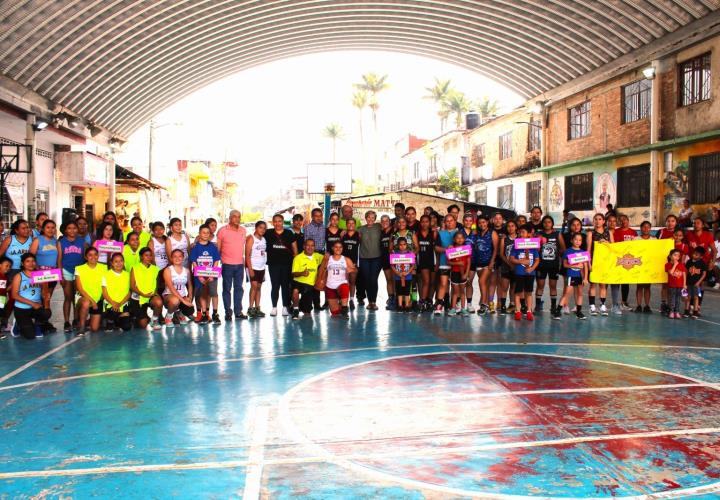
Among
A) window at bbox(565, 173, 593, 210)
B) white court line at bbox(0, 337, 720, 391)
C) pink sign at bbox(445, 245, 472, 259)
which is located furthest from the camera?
window at bbox(565, 173, 593, 210)

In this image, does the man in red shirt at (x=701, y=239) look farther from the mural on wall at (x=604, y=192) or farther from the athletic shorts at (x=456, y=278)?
the mural on wall at (x=604, y=192)

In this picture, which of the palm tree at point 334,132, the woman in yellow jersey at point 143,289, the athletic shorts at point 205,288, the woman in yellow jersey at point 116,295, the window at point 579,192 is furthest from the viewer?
the palm tree at point 334,132

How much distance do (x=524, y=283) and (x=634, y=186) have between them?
12.7m

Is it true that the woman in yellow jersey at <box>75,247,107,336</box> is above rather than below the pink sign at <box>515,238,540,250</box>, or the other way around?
below

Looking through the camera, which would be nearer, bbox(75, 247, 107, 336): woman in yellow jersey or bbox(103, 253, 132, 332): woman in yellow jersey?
bbox(75, 247, 107, 336): woman in yellow jersey

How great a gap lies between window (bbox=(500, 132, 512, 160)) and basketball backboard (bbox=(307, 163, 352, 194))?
26.5 feet

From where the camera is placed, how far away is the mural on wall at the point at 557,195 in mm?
27734

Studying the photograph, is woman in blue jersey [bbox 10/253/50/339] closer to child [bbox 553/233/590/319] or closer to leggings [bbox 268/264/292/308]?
leggings [bbox 268/264/292/308]

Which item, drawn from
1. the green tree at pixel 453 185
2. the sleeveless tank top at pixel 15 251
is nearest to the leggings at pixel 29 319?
the sleeveless tank top at pixel 15 251

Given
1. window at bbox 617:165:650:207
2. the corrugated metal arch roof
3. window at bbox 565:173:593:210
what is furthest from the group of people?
window at bbox 565:173:593:210

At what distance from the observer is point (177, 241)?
11.6 m

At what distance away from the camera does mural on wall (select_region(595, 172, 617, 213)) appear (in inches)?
937

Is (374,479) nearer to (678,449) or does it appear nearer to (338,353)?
(678,449)

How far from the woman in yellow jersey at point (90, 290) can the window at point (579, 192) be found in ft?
63.9
